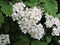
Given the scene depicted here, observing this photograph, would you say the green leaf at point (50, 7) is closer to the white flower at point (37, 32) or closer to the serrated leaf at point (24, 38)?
the white flower at point (37, 32)

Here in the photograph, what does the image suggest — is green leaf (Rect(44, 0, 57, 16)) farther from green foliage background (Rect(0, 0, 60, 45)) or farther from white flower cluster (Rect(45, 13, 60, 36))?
white flower cluster (Rect(45, 13, 60, 36))

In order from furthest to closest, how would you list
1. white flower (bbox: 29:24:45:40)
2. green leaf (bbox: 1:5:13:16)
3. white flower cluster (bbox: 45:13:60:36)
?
1. white flower cluster (bbox: 45:13:60:36)
2. white flower (bbox: 29:24:45:40)
3. green leaf (bbox: 1:5:13:16)

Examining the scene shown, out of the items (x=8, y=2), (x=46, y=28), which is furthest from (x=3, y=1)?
(x=46, y=28)

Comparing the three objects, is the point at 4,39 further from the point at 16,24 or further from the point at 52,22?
the point at 52,22

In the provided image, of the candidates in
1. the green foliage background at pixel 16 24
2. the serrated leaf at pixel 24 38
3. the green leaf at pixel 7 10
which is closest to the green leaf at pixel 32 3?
the green foliage background at pixel 16 24

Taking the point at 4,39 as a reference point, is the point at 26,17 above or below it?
above

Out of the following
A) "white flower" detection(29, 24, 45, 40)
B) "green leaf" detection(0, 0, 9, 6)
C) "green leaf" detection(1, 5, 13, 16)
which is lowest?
"white flower" detection(29, 24, 45, 40)

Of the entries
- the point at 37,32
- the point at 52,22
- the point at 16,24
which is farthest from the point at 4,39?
the point at 52,22

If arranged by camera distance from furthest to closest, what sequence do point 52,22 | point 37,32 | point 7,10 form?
point 52,22
point 37,32
point 7,10

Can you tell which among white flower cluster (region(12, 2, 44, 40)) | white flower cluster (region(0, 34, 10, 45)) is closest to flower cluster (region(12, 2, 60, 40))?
white flower cluster (region(12, 2, 44, 40))
